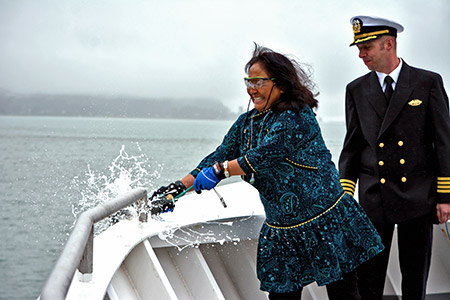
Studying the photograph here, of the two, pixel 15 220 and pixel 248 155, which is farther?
pixel 15 220

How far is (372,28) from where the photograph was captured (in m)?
2.89

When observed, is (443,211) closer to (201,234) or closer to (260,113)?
(260,113)

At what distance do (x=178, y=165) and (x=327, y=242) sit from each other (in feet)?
A: 131

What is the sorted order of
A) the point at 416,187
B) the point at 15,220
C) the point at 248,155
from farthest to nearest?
the point at 15,220, the point at 416,187, the point at 248,155

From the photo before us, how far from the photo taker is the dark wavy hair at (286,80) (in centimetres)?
241

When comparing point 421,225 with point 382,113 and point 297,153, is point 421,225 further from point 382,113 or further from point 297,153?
point 297,153

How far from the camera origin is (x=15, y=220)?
25422 mm

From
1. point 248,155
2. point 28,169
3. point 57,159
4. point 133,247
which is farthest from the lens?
point 57,159

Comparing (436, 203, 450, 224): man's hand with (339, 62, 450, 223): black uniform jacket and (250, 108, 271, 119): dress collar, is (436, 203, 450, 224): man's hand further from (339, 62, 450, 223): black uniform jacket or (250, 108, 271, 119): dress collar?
(250, 108, 271, 119): dress collar

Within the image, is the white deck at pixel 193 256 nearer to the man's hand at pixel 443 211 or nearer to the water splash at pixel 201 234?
the water splash at pixel 201 234

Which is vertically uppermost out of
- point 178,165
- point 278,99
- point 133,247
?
point 278,99

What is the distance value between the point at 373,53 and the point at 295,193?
32.0 inches

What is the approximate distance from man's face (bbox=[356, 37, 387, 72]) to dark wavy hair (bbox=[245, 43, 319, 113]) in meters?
0.52

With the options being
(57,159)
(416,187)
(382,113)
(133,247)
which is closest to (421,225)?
(416,187)
